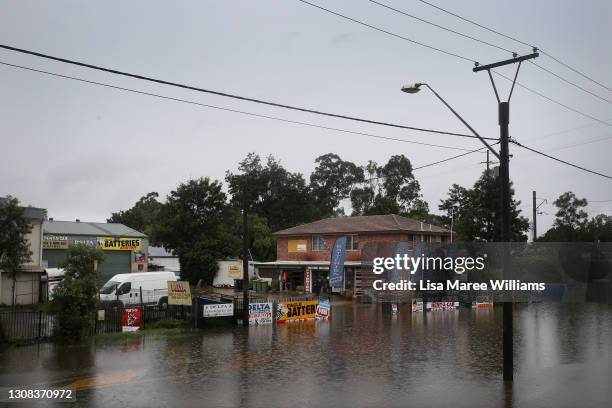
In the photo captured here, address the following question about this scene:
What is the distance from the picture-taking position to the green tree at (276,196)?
8744 centimetres

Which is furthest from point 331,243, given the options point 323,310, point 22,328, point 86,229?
point 22,328

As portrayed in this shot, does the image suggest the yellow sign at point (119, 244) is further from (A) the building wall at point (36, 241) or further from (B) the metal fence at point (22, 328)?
(B) the metal fence at point (22, 328)

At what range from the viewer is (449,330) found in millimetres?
27406

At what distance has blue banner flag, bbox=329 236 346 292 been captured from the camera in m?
42.3

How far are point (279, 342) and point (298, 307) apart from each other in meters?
7.39

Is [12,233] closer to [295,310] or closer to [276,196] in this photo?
[295,310]

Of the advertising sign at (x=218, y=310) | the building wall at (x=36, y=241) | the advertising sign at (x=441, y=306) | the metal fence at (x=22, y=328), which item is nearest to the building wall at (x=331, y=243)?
the advertising sign at (x=441, y=306)

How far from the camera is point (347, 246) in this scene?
5144 cm

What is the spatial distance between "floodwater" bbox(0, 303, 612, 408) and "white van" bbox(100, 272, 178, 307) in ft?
27.9

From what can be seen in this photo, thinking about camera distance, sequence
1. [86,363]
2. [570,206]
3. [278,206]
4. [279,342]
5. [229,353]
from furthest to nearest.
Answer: [278,206] → [570,206] → [279,342] → [229,353] → [86,363]

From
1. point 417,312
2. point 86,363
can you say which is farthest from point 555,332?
point 86,363

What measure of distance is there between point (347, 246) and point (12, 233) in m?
30.0

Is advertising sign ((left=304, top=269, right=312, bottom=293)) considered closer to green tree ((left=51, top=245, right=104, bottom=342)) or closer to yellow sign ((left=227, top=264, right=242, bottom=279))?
yellow sign ((left=227, top=264, right=242, bottom=279))

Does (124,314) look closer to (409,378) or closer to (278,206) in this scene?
(409,378)
